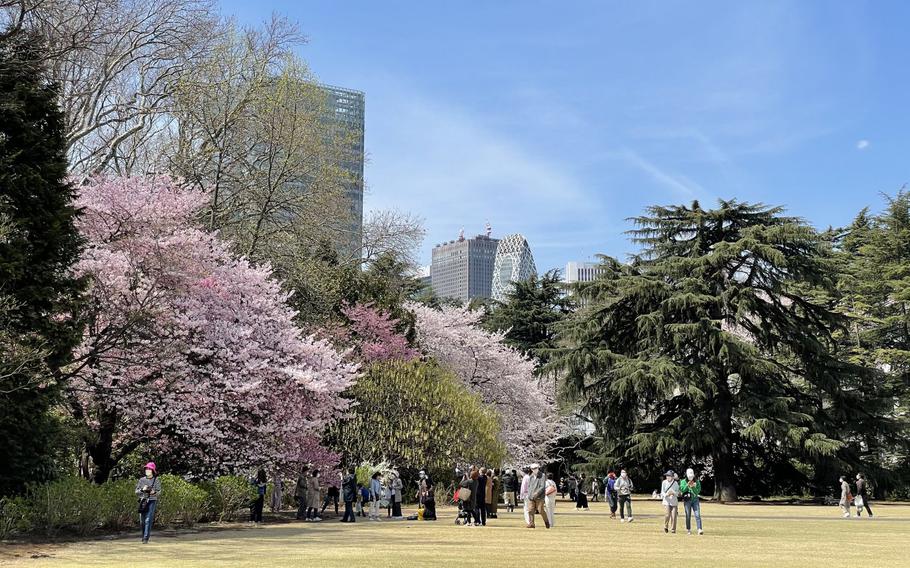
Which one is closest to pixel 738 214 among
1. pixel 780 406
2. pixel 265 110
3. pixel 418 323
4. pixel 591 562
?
pixel 780 406

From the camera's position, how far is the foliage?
29.1 meters

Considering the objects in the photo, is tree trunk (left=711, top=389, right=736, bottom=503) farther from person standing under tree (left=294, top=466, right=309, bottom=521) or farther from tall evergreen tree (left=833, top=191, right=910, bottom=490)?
person standing under tree (left=294, top=466, right=309, bottom=521)

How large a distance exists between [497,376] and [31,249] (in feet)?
100

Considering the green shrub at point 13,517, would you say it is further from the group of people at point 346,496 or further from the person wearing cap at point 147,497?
the group of people at point 346,496

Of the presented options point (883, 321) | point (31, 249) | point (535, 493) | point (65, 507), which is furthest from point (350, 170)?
point (883, 321)

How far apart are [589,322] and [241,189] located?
63.1 ft

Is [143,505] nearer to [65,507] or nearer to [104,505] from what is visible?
[65,507]

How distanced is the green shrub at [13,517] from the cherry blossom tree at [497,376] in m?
28.4

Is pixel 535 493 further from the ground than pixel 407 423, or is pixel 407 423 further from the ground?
pixel 407 423

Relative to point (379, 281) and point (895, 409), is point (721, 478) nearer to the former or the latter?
point (895, 409)

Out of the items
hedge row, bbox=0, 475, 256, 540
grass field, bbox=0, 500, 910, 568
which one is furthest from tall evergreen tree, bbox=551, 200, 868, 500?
hedge row, bbox=0, 475, 256, 540

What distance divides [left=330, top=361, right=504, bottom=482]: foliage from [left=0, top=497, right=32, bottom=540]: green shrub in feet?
47.0

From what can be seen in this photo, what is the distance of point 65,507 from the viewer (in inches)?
609

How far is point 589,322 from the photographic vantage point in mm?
41719
